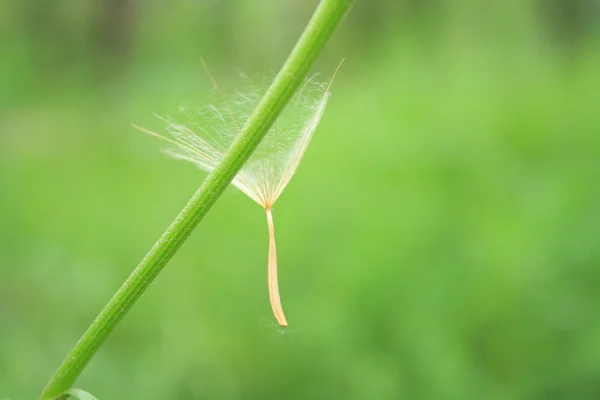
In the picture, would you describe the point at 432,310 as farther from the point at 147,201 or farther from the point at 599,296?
the point at 147,201

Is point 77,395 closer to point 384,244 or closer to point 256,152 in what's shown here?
point 256,152

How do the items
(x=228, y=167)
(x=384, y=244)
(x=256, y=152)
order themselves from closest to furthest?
1. (x=228, y=167)
2. (x=256, y=152)
3. (x=384, y=244)

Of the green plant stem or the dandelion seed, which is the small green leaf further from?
the dandelion seed

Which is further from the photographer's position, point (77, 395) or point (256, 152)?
point (256, 152)

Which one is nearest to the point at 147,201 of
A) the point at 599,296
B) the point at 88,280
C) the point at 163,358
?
the point at 88,280

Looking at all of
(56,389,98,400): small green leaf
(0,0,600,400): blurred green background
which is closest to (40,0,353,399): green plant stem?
(56,389,98,400): small green leaf

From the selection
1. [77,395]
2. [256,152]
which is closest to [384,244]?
[256,152]

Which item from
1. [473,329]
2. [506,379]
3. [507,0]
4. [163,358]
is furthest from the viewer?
[507,0]
